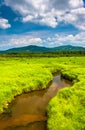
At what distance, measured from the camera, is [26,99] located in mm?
27312

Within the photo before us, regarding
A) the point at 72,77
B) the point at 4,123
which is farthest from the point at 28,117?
the point at 72,77

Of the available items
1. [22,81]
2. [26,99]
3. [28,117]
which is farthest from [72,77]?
[28,117]

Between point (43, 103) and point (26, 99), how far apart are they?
2774mm

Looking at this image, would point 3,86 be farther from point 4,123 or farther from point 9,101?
point 4,123

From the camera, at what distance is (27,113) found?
21828mm

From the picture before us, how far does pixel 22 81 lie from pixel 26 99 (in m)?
4.79

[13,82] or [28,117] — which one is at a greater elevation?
[13,82]

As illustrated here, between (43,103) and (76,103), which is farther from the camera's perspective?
(43,103)

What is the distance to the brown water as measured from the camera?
18.6m

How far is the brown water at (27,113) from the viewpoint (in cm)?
1862

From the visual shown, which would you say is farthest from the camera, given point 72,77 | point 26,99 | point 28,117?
point 72,77

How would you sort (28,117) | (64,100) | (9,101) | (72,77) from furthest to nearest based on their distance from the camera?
1. (72,77)
2. (9,101)
3. (64,100)
4. (28,117)

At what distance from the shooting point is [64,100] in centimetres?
2238

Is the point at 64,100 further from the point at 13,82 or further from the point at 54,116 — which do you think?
the point at 13,82
